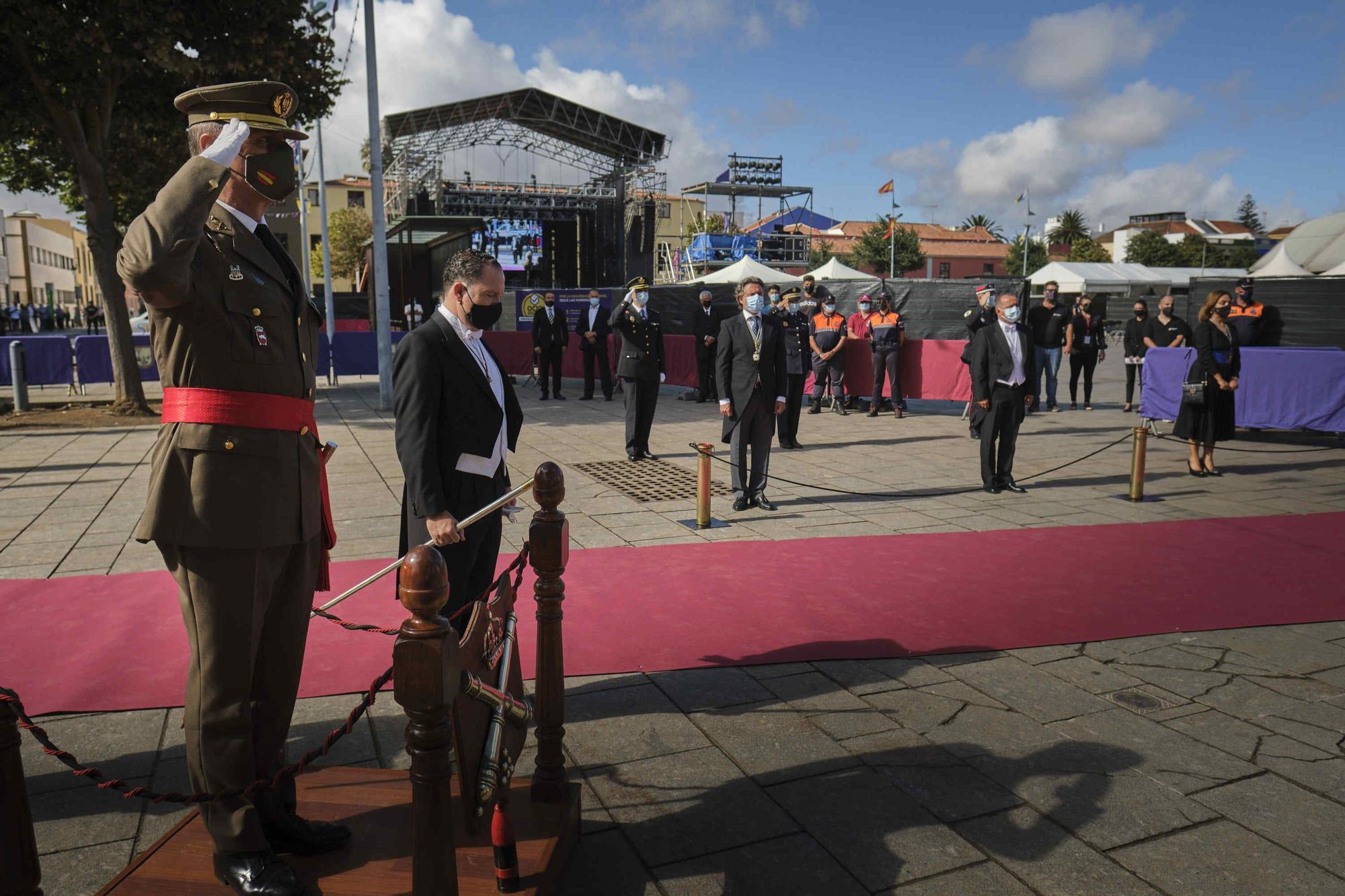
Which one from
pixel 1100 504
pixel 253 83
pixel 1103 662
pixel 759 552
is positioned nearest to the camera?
pixel 253 83

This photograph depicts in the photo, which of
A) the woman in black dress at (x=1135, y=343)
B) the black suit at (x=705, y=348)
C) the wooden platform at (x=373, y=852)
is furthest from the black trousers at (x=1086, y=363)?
the wooden platform at (x=373, y=852)

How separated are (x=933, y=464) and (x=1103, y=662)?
18.9 feet

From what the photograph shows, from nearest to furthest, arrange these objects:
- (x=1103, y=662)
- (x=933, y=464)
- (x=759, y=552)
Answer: (x=1103, y=662) < (x=759, y=552) < (x=933, y=464)

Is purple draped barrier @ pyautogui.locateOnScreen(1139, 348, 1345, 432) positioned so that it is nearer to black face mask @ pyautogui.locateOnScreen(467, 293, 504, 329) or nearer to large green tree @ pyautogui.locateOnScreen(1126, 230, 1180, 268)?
black face mask @ pyautogui.locateOnScreen(467, 293, 504, 329)

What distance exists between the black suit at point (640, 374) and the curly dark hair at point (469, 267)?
253 inches

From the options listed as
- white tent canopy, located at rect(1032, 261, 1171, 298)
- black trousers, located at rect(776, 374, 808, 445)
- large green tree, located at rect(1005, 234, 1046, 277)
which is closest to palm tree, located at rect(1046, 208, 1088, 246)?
large green tree, located at rect(1005, 234, 1046, 277)

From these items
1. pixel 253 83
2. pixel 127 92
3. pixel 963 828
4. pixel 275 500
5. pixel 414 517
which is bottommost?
pixel 963 828

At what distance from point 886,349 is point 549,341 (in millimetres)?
5993

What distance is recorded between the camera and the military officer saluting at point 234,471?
7.94 feet

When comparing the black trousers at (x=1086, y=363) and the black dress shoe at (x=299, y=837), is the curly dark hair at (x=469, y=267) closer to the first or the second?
the black dress shoe at (x=299, y=837)

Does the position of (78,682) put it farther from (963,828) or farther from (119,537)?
(963,828)

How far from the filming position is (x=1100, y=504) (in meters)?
8.10

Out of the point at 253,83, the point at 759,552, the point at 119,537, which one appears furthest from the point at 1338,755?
the point at 119,537

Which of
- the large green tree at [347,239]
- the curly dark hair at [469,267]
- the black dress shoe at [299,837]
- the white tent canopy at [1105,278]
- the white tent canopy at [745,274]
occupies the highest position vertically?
the large green tree at [347,239]
